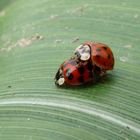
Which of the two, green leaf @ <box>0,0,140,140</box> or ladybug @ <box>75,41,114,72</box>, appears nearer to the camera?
green leaf @ <box>0,0,140,140</box>

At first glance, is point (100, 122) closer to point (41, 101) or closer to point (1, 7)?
point (41, 101)

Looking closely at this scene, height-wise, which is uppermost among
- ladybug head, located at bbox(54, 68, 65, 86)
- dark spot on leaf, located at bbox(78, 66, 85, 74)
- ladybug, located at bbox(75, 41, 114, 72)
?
ladybug, located at bbox(75, 41, 114, 72)

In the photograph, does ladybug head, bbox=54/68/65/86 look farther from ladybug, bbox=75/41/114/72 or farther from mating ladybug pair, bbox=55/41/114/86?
ladybug, bbox=75/41/114/72

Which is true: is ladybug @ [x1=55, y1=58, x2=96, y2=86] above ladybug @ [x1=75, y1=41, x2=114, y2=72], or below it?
below

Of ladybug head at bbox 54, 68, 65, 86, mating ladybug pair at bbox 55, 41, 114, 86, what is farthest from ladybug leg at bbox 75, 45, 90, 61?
ladybug head at bbox 54, 68, 65, 86

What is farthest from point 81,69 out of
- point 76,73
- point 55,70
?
point 55,70

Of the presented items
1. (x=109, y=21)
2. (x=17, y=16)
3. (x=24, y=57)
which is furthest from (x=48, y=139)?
(x=17, y=16)
